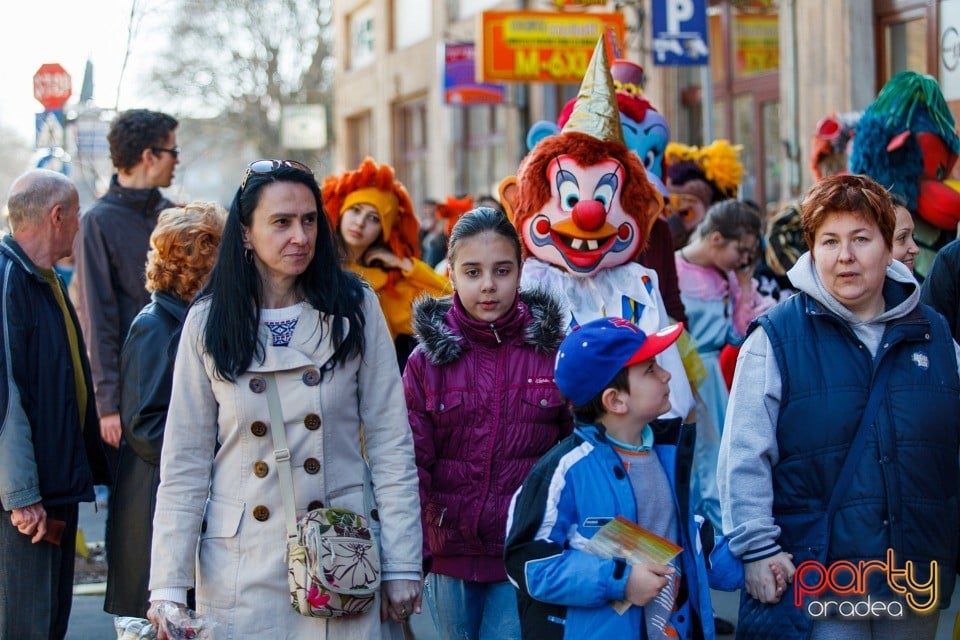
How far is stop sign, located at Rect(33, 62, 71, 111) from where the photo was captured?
12.7m

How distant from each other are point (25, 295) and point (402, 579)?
2025 millimetres

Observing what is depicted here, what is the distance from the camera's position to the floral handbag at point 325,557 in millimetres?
3393

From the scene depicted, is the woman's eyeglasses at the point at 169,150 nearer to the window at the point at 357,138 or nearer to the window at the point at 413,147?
the window at the point at 413,147

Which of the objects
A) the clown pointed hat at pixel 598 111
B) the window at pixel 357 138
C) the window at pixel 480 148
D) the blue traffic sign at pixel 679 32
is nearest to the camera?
the clown pointed hat at pixel 598 111

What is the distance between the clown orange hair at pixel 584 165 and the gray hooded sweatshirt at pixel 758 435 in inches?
67.0

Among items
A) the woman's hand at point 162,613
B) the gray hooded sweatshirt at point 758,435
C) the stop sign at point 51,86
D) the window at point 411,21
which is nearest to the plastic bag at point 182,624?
the woman's hand at point 162,613

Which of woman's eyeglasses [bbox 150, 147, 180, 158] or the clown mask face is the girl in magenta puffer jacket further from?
woman's eyeglasses [bbox 150, 147, 180, 158]

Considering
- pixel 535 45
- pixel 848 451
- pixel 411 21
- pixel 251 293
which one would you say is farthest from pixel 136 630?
pixel 411 21

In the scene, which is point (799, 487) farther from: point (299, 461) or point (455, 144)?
point (455, 144)

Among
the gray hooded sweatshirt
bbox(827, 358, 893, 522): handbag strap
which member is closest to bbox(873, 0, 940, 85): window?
the gray hooded sweatshirt

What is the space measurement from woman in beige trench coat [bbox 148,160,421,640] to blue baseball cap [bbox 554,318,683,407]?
1.60ft

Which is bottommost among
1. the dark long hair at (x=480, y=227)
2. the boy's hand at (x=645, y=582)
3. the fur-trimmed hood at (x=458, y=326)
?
the boy's hand at (x=645, y=582)

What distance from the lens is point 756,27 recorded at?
1462 cm

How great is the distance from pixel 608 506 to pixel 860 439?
2.37 feet
